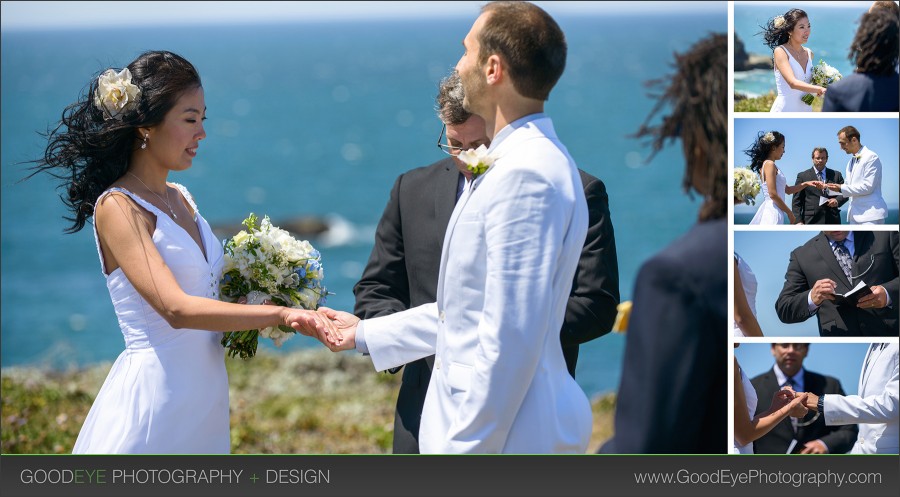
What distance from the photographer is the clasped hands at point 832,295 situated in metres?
4.16

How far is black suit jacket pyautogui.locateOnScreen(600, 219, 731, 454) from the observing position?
8.52 ft

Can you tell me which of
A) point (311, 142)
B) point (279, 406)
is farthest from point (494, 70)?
point (311, 142)

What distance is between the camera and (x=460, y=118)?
159 inches

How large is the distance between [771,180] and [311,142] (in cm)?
5405

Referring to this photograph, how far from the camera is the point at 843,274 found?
416 cm

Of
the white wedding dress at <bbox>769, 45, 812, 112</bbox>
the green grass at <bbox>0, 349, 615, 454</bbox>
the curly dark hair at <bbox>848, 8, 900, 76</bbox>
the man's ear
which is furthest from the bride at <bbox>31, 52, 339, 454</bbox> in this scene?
the curly dark hair at <bbox>848, 8, 900, 76</bbox>

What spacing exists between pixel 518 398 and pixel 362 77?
66842 millimetres

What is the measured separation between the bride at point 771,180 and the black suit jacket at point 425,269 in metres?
0.61

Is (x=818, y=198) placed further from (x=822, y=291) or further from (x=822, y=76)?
(x=822, y=76)

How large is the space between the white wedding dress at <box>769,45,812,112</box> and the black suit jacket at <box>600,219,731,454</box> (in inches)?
69.4

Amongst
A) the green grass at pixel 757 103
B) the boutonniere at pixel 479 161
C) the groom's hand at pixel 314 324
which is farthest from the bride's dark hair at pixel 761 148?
the groom's hand at pixel 314 324

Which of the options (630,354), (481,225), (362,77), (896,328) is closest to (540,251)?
(481,225)

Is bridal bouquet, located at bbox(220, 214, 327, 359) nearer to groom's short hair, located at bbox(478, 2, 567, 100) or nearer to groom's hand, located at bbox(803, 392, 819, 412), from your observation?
groom's short hair, located at bbox(478, 2, 567, 100)
